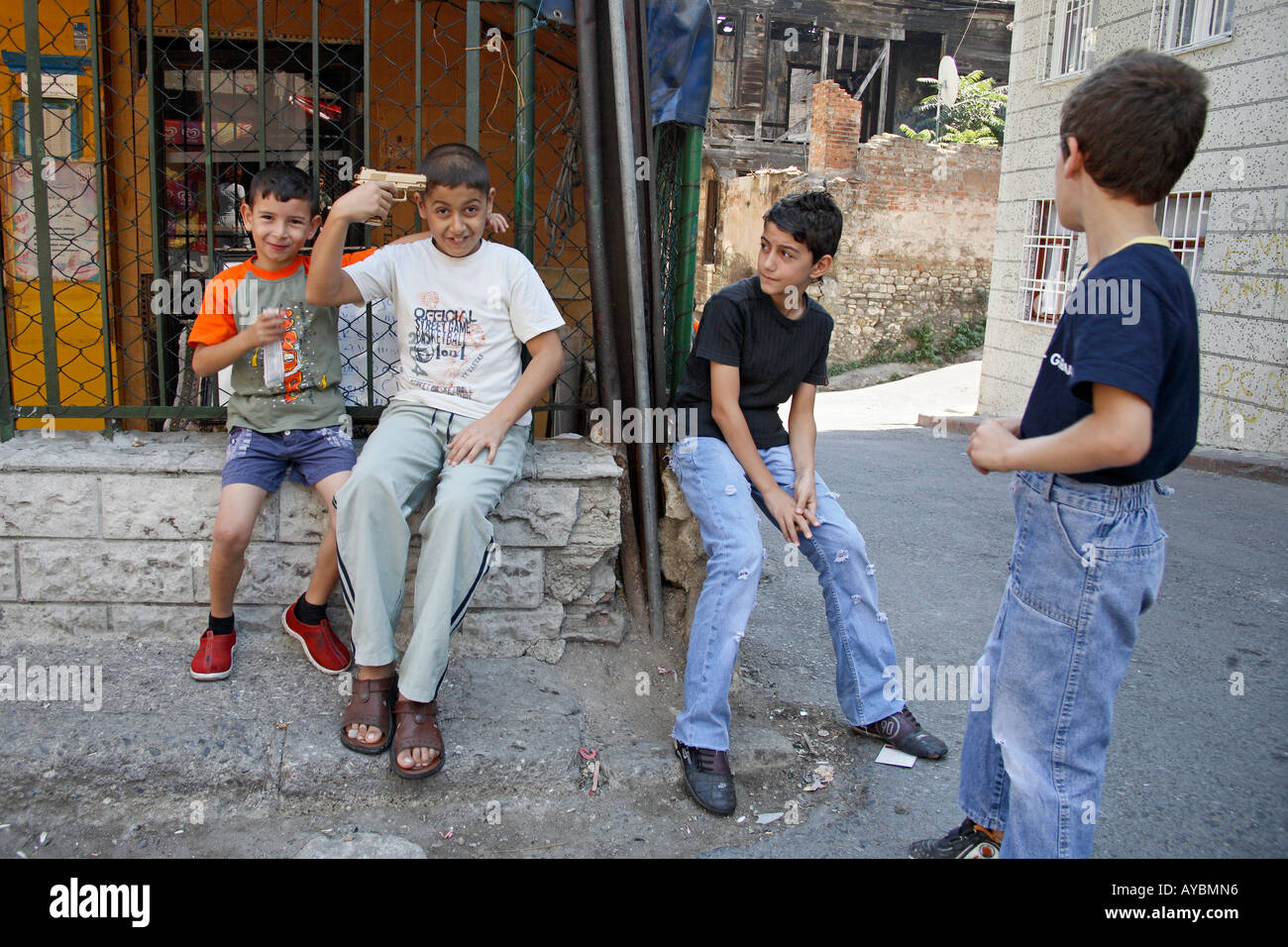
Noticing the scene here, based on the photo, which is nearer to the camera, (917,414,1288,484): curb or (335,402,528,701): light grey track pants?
(335,402,528,701): light grey track pants

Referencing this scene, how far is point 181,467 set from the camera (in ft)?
10.9

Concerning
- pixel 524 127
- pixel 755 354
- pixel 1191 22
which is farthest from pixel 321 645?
pixel 1191 22

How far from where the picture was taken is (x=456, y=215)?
3.12 metres

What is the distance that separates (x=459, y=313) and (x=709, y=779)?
167 cm

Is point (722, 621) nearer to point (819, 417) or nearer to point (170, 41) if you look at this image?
point (170, 41)

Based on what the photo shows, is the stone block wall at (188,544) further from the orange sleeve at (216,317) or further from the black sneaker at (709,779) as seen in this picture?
the black sneaker at (709,779)

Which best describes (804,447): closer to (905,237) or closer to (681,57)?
(681,57)

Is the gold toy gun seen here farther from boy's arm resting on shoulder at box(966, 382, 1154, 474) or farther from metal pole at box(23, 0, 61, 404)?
boy's arm resting on shoulder at box(966, 382, 1154, 474)

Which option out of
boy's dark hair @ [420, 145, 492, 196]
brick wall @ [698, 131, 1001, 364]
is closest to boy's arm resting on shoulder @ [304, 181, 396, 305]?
boy's dark hair @ [420, 145, 492, 196]

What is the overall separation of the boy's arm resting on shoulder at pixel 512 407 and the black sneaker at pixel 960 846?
5.47ft

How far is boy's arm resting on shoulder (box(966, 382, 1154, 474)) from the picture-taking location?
1.87 meters

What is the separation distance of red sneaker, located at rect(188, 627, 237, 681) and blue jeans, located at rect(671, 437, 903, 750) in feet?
4.92

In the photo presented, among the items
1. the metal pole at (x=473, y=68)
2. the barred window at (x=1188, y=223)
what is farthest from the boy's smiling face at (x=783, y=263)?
the barred window at (x=1188, y=223)

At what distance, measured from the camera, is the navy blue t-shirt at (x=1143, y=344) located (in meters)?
1.87
